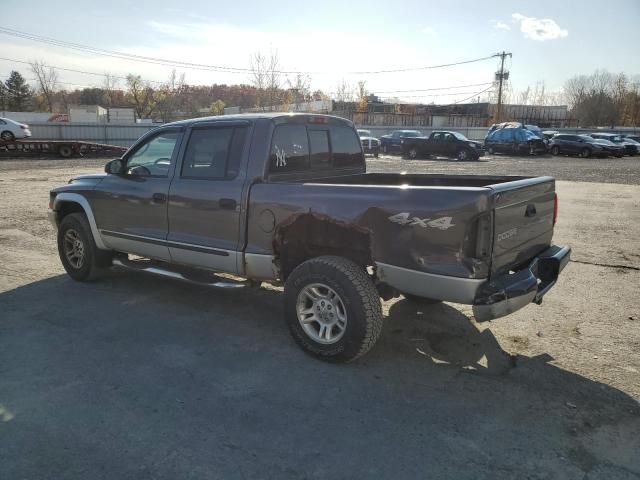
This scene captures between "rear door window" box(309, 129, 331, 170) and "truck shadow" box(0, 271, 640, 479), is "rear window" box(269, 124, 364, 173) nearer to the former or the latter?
"rear door window" box(309, 129, 331, 170)

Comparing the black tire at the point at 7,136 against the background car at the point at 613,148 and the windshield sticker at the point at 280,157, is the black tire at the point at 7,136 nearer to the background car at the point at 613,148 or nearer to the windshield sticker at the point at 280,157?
the windshield sticker at the point at 280,157

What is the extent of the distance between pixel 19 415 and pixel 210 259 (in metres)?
2.00

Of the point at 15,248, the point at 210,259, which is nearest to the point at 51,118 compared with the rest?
the point at 15,248

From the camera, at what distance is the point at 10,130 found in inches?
1137

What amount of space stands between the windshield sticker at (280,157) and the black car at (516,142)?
108ft

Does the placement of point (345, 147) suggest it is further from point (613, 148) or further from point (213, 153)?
point (613, 148)

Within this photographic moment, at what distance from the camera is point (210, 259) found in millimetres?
4688

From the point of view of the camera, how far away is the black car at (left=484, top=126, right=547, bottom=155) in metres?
33.9

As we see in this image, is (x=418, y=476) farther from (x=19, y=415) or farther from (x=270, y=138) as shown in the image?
(x=270, y=138)

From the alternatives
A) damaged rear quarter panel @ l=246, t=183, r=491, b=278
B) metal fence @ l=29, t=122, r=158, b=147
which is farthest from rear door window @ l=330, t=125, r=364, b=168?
metal fence @ l=29, t=122, r=158, b=147

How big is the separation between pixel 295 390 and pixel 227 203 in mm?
1800

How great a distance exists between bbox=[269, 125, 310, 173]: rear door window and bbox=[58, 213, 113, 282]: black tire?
273 centimetres

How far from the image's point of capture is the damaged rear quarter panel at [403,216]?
3.28m

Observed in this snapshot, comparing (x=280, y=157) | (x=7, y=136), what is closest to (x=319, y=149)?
(x=280, y=157)
